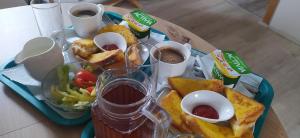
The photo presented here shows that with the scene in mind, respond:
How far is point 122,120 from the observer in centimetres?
51

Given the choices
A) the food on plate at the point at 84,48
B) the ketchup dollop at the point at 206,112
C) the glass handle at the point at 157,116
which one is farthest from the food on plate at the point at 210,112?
the food on plate at the point at 84,48

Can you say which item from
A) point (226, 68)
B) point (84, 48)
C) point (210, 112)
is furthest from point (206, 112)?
point (84, 48)

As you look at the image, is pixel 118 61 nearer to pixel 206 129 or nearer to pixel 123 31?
pixel 123 31

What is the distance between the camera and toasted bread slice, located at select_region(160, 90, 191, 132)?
590mm

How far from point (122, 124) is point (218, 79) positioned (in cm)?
28

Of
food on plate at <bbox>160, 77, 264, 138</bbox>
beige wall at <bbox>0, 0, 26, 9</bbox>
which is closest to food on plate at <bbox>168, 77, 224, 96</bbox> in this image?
food on plate at <bbox>160, 77, 264, 138</bbox>

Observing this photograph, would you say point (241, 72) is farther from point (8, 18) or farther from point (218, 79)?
point (8, 18)

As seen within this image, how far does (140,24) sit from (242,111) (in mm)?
369

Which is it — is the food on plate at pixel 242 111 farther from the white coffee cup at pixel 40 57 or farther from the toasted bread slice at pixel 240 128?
the white coffee cup at pixel 40 57

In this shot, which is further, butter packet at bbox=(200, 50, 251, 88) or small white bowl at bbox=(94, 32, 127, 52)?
small white bowl at bbox=(94, 32, 127, 52)

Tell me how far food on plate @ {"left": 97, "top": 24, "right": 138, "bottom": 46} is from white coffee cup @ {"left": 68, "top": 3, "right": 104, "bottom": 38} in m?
0.02

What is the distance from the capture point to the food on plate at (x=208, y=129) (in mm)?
565

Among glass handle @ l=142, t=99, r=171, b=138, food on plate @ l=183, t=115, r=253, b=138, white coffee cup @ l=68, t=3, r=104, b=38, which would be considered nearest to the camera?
glass handle @ l=142, t=99, r=171, b=138

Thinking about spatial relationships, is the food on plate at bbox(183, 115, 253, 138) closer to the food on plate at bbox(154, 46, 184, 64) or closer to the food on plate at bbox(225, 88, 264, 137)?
the food on plate at bbox(225, 88, 264, 137)
